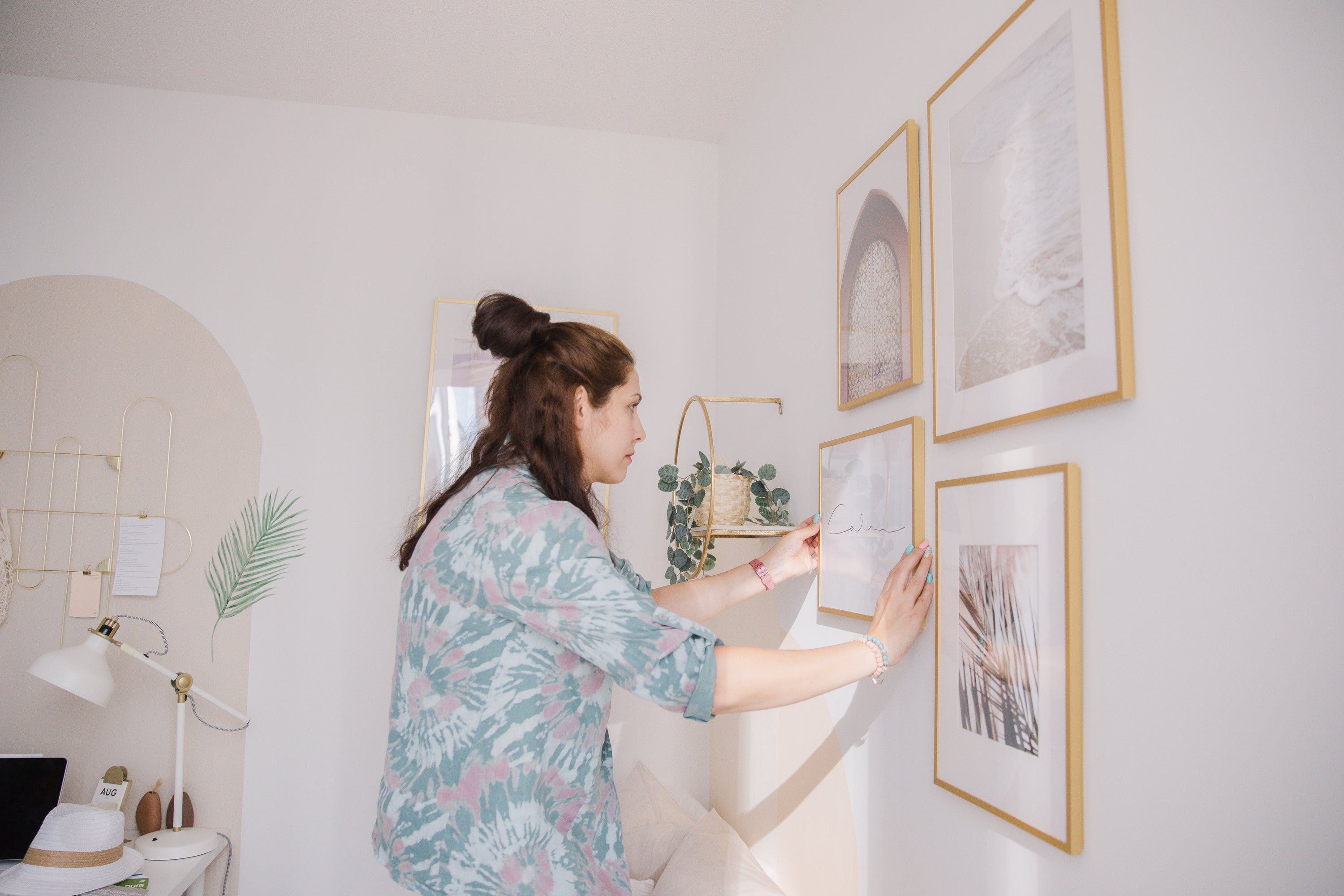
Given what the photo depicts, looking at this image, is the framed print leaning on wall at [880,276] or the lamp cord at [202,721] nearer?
the framed print leaning on wall at [880,276]

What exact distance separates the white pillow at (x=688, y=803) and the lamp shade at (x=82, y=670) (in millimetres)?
1562

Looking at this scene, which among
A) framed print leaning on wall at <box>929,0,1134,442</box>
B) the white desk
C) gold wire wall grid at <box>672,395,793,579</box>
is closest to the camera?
→ framed print leaning on wall at <box>929,0,1134,442</box>

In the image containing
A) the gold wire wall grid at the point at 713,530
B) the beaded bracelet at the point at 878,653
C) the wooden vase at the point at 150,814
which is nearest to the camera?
the beaded bracelet at the point at 878,653

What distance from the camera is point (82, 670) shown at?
2061mm

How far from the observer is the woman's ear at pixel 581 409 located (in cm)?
136

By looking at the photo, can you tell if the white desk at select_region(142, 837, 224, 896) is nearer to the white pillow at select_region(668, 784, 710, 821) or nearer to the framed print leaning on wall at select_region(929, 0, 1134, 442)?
the white pillow at select_region(668, 784, 710, 821)

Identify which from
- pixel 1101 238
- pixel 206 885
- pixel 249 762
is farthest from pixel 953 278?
pixel 206 885

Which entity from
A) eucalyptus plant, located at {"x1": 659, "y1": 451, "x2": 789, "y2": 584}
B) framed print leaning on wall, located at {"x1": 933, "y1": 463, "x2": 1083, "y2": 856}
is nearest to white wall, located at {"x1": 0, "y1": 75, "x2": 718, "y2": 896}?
eucalyptus plant, located at {"x1": 659, "y1": 451, "x2": 789, "y2": 584}

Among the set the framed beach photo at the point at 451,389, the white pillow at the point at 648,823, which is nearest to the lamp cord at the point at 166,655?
the framed beach photo at the point at 451,389

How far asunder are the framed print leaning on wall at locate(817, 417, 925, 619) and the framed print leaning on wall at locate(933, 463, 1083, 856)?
99 mm

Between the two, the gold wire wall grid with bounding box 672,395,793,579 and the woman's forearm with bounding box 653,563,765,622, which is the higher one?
the gold wire wall grid with bounding box 672,395,793,579

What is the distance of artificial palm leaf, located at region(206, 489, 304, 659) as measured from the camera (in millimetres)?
2406

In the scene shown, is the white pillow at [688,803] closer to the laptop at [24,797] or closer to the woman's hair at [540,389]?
the woman's hair at [540,389]

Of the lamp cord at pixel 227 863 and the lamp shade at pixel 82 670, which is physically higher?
the lamp shade at pixel 82 670
